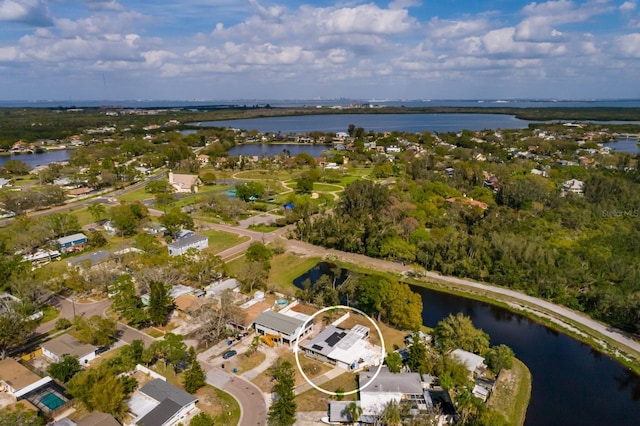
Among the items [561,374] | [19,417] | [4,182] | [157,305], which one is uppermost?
[4,182]

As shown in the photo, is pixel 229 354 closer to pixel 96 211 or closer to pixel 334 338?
pixel 334 338

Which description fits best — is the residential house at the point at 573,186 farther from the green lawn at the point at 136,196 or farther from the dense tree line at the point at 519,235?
the green lawn at the point at 136,196

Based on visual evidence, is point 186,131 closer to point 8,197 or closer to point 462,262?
point 8,197

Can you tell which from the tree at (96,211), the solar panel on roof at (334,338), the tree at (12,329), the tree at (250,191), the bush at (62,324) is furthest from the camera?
the tree at (250,191)

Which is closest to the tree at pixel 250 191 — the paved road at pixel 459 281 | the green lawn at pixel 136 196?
the paved road at pixel 459 281

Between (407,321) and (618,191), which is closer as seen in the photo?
(407,321)

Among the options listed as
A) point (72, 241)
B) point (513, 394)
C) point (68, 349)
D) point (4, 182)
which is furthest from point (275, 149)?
point (513, 394)

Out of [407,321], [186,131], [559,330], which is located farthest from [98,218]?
[186,131]
